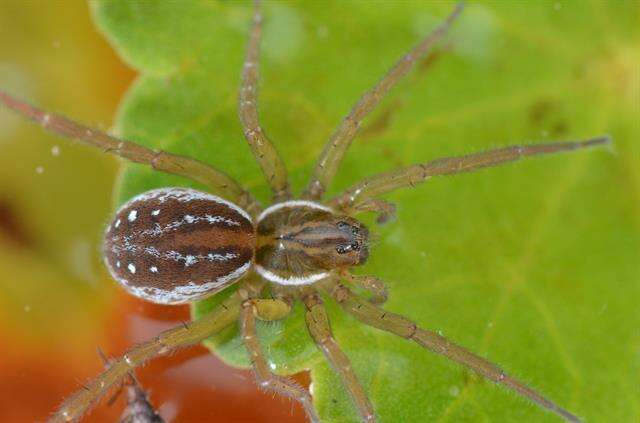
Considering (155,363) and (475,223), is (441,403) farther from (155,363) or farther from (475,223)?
(155,363)

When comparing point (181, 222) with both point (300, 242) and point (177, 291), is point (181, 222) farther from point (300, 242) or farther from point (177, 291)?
point (300, 242)

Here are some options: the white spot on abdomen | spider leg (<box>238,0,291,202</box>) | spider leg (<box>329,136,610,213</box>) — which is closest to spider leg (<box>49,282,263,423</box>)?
the white spot on abdomen

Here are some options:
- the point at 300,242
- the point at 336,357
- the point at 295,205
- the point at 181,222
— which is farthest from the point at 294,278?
the point at 181,222

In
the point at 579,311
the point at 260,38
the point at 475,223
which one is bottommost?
the point at 579,311

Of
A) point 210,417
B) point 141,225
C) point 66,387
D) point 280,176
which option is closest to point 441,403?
point 210,417

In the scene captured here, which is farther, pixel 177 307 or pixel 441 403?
pixel 177 307

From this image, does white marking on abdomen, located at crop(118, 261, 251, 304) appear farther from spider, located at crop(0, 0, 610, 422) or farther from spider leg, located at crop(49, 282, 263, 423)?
spider leg, located at crop(49, 282, 263, 423)
